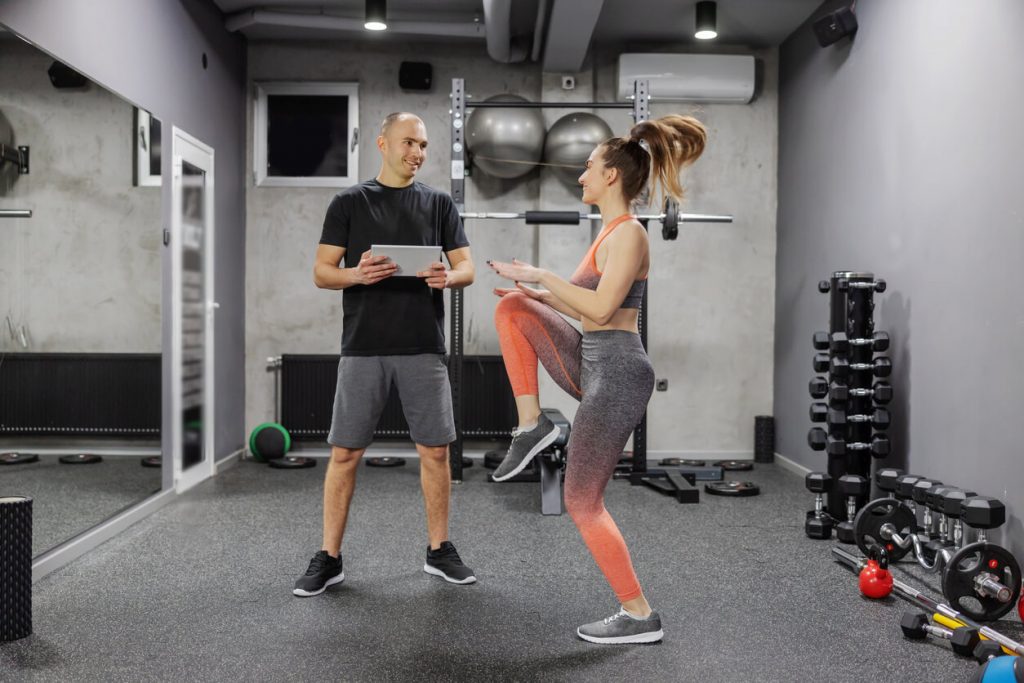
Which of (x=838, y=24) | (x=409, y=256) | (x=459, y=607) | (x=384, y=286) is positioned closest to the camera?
(x=409, y=256)

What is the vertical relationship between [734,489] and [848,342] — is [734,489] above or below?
below

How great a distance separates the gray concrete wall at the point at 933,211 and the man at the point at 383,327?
6.21 feet

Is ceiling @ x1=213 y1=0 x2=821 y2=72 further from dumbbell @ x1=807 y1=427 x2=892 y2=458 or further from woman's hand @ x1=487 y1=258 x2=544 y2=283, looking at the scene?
woman's hand @ x1=487 y1=258 x2=544 y2=283

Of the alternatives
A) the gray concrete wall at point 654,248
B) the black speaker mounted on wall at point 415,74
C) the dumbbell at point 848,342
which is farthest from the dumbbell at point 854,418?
the black speaker mounted on wall at point 415,74

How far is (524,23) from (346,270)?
10.0 feet

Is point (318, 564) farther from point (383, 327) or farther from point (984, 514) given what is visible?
point (984, 514)

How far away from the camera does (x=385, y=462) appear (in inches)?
203

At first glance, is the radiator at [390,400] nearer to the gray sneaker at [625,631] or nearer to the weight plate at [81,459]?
the weight plate at [81,459]

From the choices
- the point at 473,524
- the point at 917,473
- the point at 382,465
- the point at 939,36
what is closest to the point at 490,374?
the point at 382,465

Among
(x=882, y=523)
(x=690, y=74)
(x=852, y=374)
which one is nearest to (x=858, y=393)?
(x=852, y=374)

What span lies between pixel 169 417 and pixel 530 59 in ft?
10.4

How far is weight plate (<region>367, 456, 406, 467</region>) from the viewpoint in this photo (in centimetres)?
514

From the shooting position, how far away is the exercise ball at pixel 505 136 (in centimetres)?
495

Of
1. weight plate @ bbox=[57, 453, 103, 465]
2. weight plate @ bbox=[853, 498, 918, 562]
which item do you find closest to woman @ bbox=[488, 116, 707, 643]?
weight plate @ bbox=[853, 498, 918, 562]
